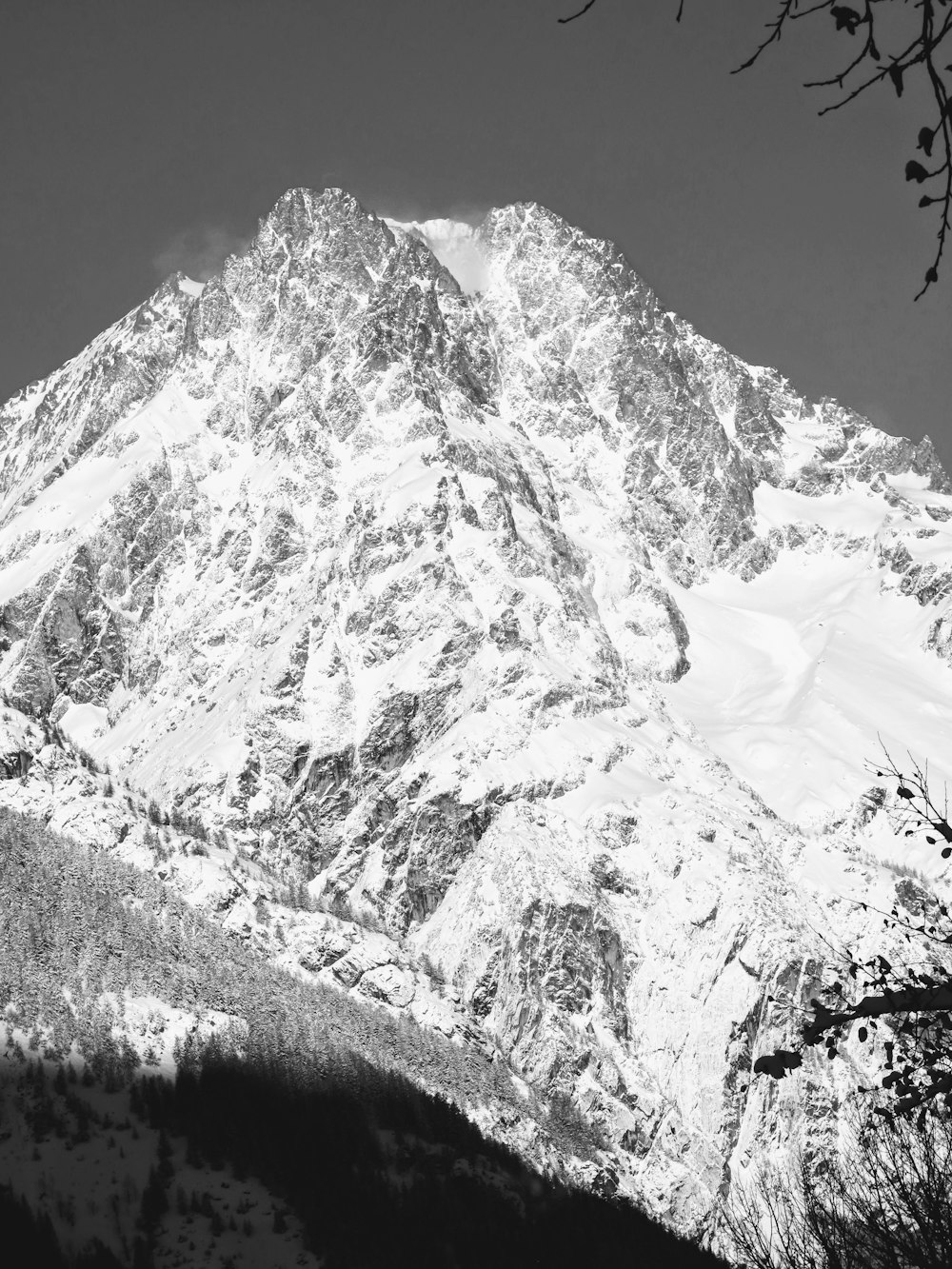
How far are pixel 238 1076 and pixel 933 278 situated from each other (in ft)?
475

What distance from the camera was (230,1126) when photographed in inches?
5236

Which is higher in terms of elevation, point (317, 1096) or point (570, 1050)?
point (570, 1050)

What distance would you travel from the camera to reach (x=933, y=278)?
381 inches

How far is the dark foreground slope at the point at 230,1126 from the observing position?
11656 centimetres

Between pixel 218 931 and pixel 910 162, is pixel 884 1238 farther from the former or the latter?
pixel 218 931

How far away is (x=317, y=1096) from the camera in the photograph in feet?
470

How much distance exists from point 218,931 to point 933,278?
191 metres

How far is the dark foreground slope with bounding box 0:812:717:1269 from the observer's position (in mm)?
116562

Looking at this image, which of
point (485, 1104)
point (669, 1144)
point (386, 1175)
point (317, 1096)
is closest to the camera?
point (386, 1175)

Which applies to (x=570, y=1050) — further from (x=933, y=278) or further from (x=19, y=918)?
(x=933, y=278)

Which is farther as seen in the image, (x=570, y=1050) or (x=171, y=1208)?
(x=570, y=1050)

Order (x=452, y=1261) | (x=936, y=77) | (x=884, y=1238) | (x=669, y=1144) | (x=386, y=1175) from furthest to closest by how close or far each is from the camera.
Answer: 1. (x=669, y=1144)
2. (x=386, y=1175)
3. (x=452, y=1261)
4. (x=884, y=1238)
5. (x=936, y=77)

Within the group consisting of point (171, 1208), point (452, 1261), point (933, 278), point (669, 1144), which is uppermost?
point (669, 1144)

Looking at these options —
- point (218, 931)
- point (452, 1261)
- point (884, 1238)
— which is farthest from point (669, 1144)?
point (884, 1238)
